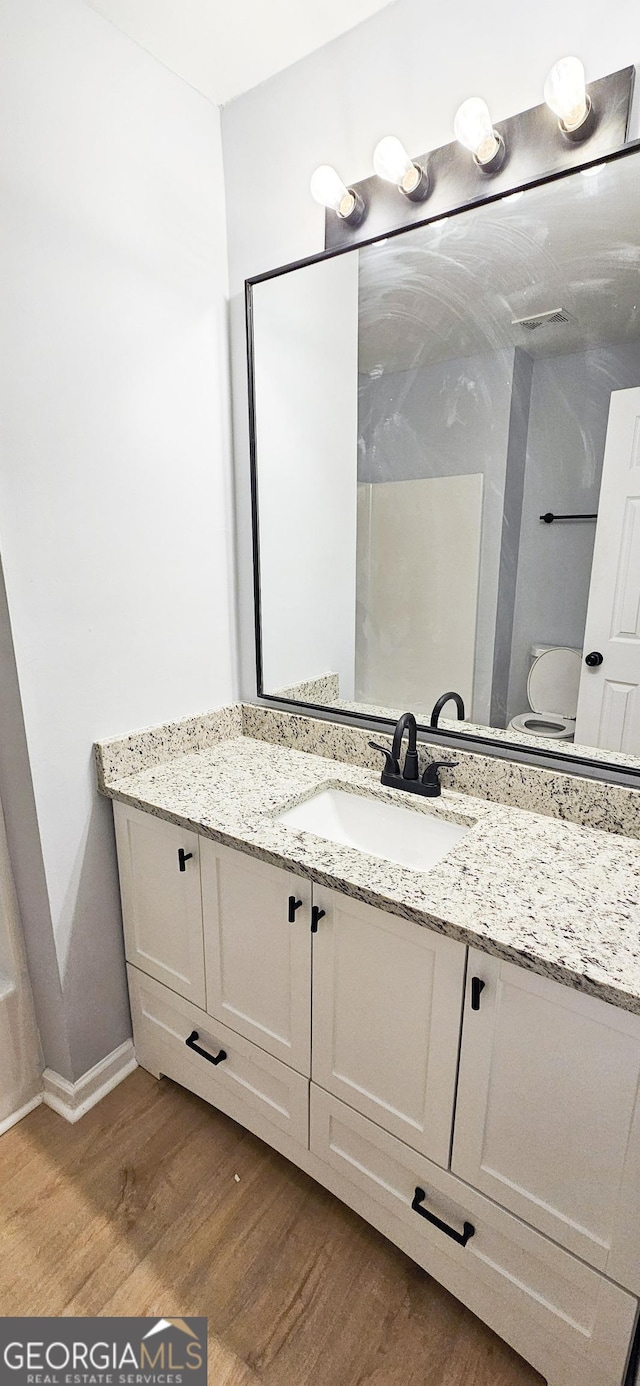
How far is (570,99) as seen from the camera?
102 centimetres

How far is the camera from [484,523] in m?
1.31

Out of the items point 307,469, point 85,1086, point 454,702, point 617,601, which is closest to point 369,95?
point 307,469

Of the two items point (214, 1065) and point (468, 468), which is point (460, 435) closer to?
point (468, 468)

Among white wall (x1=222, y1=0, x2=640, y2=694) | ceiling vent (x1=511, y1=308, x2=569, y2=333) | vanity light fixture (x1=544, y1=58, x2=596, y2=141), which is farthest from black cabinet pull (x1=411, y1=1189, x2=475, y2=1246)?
vanity light fixture (x1=544, y1=58, x2=596, y2=141)

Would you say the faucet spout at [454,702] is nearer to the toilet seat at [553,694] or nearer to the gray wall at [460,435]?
the gray wall at [460,435]

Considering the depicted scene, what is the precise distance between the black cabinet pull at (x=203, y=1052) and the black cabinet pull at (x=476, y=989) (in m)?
0.73

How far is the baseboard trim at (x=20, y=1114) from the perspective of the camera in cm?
148

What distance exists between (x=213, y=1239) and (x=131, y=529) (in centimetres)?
154

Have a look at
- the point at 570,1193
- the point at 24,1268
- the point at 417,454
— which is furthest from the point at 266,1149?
the point at 417,454

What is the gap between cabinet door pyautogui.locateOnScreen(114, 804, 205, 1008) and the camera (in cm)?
135

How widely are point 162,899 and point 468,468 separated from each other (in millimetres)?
1200

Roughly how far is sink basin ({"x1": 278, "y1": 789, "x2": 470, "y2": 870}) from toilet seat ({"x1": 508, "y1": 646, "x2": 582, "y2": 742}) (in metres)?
0.28

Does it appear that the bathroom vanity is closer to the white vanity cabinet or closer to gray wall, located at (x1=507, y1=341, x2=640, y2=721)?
the white vanity cabinet

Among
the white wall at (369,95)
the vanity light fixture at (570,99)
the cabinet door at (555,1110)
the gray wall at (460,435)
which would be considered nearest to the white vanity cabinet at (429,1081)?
the cabinet door at (555,1110)
